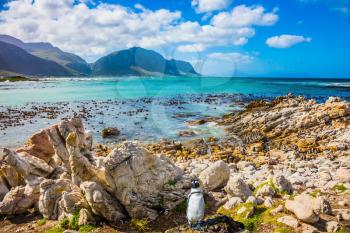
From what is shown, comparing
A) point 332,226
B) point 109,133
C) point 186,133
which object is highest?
point 332,226

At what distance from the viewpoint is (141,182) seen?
591 inches

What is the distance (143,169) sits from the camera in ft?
49.9

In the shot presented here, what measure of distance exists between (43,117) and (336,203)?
5377 cm

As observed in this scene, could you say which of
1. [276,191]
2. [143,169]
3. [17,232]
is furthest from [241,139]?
[17,232]

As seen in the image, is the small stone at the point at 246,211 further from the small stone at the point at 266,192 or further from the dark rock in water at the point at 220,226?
the small stone at the point at 266,192

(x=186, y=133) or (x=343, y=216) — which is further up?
(x=343, y=216)

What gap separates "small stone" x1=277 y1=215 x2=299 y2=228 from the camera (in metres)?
11.8

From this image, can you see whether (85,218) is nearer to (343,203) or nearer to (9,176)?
(9,176)

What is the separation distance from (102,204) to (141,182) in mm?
1982

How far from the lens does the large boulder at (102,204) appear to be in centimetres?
1417

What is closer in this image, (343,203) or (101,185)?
(343,203)

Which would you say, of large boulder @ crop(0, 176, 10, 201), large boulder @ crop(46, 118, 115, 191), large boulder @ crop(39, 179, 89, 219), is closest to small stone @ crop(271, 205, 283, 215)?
large boulder @ crop(46, 118, 115, 191)

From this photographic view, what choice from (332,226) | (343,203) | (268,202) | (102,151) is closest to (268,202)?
(268,202)

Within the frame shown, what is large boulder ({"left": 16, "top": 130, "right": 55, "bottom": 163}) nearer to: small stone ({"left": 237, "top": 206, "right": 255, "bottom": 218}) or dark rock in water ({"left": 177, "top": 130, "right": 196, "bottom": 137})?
small stone ({"left": 237, "top": 206, "right": 255, "bottom": 218})
